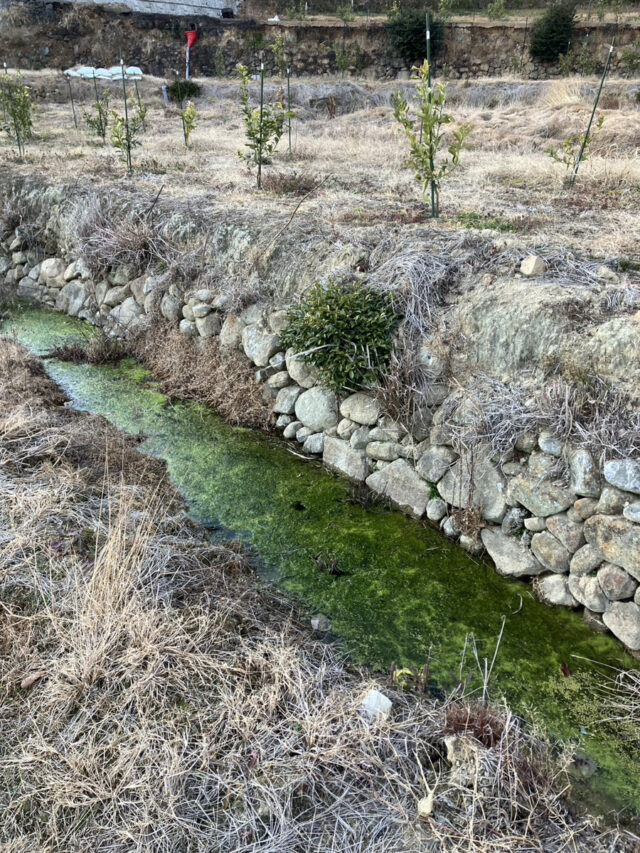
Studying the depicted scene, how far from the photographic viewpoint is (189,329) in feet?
24.4

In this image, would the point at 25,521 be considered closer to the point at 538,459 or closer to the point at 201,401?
the point at 201,401

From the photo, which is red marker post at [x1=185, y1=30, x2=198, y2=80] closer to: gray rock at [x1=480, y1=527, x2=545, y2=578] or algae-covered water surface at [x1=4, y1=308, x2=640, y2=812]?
algae-covered water surface at [x1=4, y1=308, x2=640, y2=812]

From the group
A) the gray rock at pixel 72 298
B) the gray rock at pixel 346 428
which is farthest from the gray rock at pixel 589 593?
the gray rock at pixel 72 298

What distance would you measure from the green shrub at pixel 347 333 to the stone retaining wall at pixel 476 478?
244mm

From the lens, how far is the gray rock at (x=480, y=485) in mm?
4773

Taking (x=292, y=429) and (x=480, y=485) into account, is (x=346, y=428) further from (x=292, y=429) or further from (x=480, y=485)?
(x=480, y=485)

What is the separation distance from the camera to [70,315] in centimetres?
927

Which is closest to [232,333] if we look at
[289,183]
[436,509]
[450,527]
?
[436,509]

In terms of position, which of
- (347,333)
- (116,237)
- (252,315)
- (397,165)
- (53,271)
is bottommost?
(53,271)

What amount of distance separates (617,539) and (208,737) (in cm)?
281

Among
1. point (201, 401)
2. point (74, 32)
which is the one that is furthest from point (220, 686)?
point (74, 32)

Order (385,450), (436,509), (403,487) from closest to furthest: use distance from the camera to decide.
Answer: (436,509), (403,487), (385,450)

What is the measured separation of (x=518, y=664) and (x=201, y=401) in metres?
4.43

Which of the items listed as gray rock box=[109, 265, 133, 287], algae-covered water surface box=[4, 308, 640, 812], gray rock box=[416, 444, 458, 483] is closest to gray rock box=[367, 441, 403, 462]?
gray rock box=[416, 444, 458, 483]
